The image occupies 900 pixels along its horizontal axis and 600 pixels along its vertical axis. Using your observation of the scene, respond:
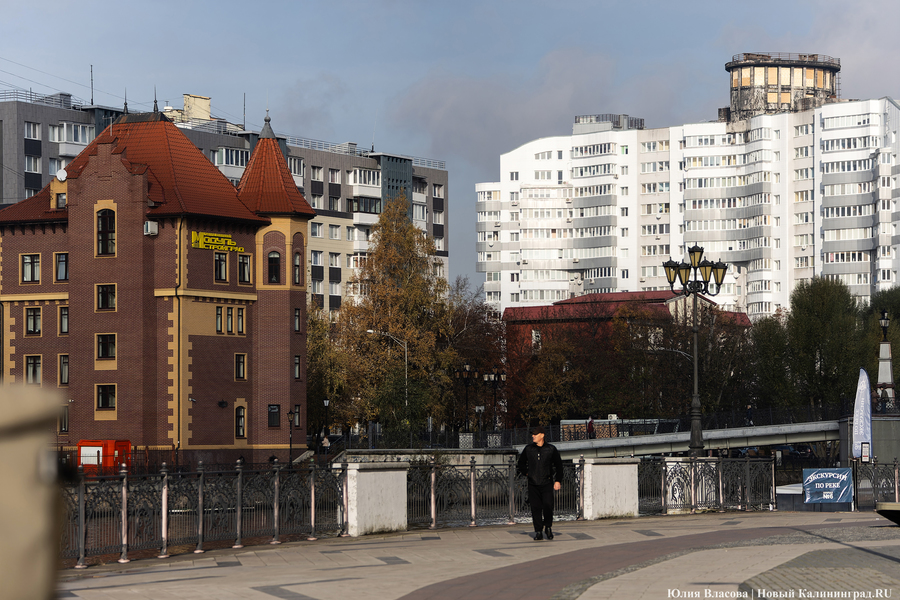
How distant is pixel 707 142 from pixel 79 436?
107 meters

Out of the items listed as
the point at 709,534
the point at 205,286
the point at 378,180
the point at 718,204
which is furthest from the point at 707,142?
the point at 709,534

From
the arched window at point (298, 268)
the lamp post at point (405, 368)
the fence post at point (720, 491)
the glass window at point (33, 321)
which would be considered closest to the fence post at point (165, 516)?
the fence post at point (720, 491)

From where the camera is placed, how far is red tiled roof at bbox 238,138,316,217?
62.1m

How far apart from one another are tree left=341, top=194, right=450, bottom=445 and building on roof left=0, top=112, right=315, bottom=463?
230 inches

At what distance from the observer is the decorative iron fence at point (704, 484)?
80.1 ft

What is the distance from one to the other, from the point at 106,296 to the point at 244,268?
23.1 feet

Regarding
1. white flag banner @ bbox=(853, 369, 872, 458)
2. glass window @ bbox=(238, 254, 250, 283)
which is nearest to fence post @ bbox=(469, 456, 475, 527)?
white flag banner @ bbox=(853, 369, 872, 458)

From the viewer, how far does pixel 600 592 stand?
10.5m

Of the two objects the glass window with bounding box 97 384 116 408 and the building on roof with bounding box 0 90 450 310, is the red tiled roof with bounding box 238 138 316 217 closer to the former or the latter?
the glass window with bounding box 97 384 116 408

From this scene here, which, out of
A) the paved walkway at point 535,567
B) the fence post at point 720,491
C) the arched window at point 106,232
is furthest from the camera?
the arched window at point 106,232

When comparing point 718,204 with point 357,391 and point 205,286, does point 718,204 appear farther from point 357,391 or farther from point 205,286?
point 205,286

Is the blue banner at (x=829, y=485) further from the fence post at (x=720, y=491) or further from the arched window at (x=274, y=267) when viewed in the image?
the arched window at (x=274, y=267)

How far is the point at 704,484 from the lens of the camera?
2573cm

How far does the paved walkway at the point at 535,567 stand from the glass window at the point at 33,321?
43.9 meters
